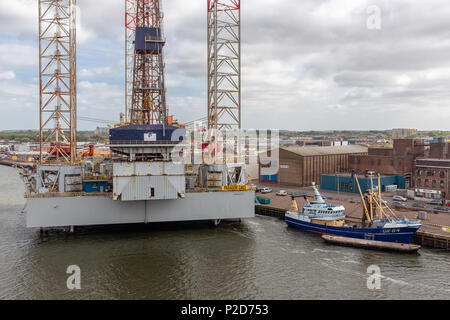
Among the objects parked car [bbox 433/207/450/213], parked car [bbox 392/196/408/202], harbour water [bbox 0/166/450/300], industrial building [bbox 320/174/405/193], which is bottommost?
harbour water [bbox 0/166/450/300]

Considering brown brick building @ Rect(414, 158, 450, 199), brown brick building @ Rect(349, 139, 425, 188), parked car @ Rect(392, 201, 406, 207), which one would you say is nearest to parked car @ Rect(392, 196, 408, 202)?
parked car @ Rect(392, 201, 406, 207)

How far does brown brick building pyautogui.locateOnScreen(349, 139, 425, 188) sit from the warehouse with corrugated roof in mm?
4247

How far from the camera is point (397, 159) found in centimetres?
6362

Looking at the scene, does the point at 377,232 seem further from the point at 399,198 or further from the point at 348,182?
the point at 348,182

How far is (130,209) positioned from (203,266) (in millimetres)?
12253

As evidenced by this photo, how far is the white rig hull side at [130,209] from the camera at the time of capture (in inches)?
1410

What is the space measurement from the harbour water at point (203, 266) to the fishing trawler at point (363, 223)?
1.67 m

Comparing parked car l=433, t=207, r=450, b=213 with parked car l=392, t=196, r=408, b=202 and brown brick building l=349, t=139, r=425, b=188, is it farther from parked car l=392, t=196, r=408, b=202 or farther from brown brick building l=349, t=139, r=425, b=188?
brown brick building l=349, t=139, r=425, b=188

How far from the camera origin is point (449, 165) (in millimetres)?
51156

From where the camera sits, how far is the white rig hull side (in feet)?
117

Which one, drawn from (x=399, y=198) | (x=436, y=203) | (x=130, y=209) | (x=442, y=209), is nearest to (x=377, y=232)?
(x=442, y=209)

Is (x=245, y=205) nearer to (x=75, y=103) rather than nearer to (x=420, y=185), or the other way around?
(x=75, y=103)
